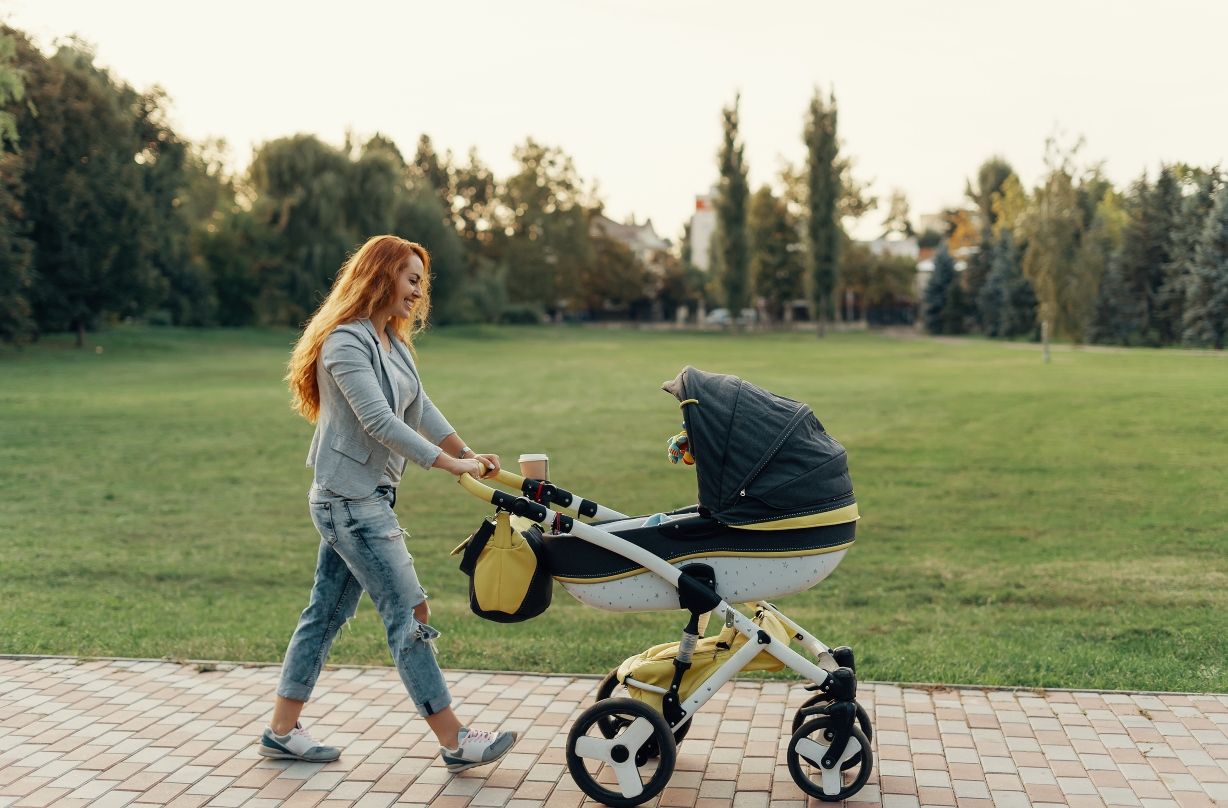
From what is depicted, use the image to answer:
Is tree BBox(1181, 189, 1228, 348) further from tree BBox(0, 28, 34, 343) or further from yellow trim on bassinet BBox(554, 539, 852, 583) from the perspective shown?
yellow trim on bassinet BBox(554, 539, 852, 583)

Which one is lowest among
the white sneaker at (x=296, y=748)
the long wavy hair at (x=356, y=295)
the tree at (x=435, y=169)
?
the white sneaker at (x=296, y=748)

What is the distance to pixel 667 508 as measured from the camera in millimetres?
11469

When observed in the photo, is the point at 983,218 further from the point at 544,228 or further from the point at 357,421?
the point at 357,421

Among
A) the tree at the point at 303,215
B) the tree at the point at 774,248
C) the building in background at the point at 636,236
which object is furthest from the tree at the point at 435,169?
the tree at the point at 303,215

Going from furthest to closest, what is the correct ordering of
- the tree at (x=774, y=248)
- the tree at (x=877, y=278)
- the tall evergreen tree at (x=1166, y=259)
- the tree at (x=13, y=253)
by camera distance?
the tree at (x=877, y=278) < the tree at (x=774, y=248) < the tall evergreen tree at (x=1166, y=259) < the tree at (x=13, y=253)

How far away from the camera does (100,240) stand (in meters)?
39.3

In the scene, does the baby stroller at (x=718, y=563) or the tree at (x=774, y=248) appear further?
the tree at (x=774, y=248)

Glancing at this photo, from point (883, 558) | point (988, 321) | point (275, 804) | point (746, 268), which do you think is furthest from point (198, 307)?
point (275, 804)

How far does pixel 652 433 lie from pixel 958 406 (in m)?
5.60

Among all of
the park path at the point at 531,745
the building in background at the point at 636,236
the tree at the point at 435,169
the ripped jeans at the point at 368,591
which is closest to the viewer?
the park path at the point at 531,745

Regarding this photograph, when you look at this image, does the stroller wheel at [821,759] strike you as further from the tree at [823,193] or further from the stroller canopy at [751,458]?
the tree at [823,193]

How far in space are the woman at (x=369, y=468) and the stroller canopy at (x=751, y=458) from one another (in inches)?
29.3

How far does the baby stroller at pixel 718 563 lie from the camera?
12.9 ft

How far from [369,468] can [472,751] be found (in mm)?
1074
